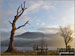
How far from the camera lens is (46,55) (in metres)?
20.7

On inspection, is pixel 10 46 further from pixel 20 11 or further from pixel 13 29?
pixel 20 11

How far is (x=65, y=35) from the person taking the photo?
3969 centimetres

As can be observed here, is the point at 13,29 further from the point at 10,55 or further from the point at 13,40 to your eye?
the point at 10,55

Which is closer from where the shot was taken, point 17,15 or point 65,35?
point 17,15

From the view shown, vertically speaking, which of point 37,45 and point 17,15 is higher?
point 17,15

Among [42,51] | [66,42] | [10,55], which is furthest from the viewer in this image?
[66,42]

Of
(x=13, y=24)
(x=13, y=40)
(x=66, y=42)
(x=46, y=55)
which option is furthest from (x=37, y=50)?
(x=66, y=42)

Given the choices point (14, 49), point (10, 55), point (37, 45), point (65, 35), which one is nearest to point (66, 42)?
point (65, 35)

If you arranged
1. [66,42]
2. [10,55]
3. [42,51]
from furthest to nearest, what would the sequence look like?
1. [66,42]
2. [42,51]
3. [10,55]

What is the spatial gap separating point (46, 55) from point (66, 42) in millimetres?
19507

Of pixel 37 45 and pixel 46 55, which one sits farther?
pixel 37 45

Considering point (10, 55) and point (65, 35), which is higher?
point (65, 35)

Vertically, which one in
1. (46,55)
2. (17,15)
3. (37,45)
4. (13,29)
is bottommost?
(46,55)

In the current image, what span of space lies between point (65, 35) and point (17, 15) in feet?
67.9
